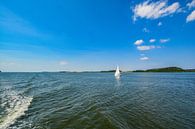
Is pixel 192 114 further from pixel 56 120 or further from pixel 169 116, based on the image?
pixel 56 120

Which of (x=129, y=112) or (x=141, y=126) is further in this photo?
(x=129, y=112)

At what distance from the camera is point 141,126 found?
8836mm

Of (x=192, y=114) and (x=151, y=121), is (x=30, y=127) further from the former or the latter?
(x=192, y=114)

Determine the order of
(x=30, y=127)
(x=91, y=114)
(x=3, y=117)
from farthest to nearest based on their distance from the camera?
(x=91, y=114) < (x=3, y=117) < (x=30, y=127)

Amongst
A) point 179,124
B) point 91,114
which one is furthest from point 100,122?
point 179,124

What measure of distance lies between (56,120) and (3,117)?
158 inches

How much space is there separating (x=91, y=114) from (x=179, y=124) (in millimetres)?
6101

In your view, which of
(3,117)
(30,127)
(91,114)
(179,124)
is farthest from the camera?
(91,114)

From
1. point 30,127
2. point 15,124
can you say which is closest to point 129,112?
point 30,127

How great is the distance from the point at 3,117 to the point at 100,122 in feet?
22.9

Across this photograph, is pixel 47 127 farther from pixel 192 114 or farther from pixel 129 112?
pixel 192 114

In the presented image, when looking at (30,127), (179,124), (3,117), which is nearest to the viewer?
(30,127)

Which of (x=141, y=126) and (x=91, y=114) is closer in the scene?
(x=141, y=126)

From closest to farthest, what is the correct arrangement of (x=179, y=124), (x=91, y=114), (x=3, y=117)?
(x=179, y=124) < (x=3, y=117) < (x=91, y=114)
